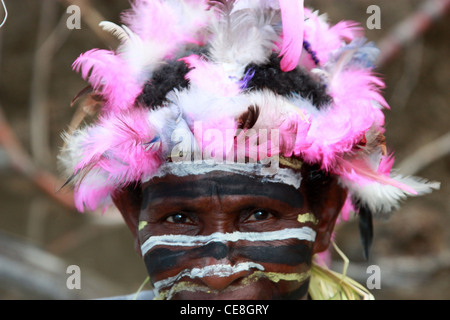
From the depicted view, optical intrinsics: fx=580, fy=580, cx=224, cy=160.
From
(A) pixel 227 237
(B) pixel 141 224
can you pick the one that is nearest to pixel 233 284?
(A) pixel 227 237

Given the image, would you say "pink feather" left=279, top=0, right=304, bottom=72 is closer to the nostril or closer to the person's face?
the person's face

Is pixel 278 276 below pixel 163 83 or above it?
below

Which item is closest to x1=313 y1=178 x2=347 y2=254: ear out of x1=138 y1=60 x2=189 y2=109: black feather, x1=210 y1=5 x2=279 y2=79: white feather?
x1=210 y1=5 x2=279 y2=79: white feather

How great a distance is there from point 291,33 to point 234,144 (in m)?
0.39

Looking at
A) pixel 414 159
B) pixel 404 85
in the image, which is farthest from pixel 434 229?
pixel 404 85

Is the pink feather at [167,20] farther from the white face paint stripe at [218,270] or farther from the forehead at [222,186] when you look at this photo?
the white face paint stripe at [218,270]

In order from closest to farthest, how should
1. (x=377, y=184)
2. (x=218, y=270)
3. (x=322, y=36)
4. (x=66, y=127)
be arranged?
(x=218, y=270)
(x=377, y=184)
(x=322, y=36)
(x=66, y=127)

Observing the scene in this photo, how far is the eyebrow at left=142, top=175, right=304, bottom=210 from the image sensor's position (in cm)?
172

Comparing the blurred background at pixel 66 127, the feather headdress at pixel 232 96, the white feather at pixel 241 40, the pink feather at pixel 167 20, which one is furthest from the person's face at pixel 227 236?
the blurred background at pixel 66 127

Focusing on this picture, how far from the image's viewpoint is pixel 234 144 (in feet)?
5.53

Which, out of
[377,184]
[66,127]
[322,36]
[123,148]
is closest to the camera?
[123,148]

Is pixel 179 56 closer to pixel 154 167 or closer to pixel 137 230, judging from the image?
pixel 154 167

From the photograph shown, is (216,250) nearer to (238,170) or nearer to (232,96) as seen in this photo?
(238,170)

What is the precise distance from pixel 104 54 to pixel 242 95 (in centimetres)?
58
